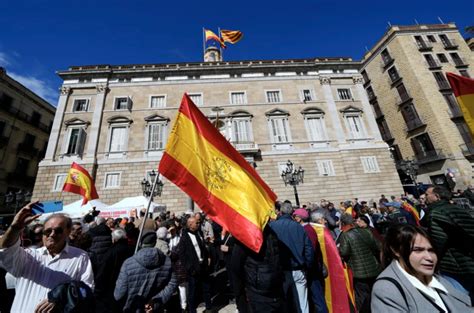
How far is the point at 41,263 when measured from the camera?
1911 mm

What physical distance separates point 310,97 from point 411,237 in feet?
64.7

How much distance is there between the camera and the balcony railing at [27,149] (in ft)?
72.4

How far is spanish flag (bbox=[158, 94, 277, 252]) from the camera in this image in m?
3.10

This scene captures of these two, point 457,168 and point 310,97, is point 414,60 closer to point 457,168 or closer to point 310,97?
point 457,168

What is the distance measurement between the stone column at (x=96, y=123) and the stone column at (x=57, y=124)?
7.84ft

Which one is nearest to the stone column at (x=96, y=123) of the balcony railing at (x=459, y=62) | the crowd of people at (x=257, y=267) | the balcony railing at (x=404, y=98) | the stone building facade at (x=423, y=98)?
the crowd of people at (x=257, y=267)

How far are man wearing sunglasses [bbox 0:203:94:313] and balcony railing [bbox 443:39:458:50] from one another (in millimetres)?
35519

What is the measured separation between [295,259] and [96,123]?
1914 centimetres

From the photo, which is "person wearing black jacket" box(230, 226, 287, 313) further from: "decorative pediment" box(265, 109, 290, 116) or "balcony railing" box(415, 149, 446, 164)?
"balcony railing" box(415, 149, 446, 164)

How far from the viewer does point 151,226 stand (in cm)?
521

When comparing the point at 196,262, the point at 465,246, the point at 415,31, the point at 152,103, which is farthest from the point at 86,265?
the point at 415,31

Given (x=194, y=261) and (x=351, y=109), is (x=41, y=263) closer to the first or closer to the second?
(x=194, y=261)

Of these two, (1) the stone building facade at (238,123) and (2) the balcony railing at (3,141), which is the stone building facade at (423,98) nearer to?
(1) the stone building facade at (238,123)

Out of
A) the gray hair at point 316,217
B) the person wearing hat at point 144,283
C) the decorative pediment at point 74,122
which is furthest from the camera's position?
the decorative pediment at point 74,122
